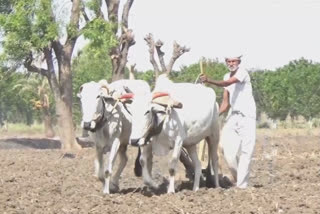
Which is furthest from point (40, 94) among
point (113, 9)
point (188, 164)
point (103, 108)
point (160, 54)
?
point (103, 108)

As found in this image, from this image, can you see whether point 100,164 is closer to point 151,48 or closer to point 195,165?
point 195,165

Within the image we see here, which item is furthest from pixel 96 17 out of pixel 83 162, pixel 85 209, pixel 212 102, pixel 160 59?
pixel 85 209

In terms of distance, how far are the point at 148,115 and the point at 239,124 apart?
4.64ft

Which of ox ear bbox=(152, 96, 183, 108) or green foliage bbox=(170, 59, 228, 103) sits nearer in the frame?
ox ear bbox=(152, 96, 183, 108)

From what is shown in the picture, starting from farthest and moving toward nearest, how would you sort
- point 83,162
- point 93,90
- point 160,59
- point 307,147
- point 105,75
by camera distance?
point 105,75
point 307,147
point 160,59
point 83,162
point 93,90

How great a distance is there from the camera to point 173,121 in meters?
10.5

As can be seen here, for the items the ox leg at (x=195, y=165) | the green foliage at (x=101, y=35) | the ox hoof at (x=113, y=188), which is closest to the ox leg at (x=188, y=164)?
the ox leg at (x=195, y=165)

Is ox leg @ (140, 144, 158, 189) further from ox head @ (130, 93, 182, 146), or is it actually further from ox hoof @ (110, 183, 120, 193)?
ox hoof @ (110, 183, 120, 193)

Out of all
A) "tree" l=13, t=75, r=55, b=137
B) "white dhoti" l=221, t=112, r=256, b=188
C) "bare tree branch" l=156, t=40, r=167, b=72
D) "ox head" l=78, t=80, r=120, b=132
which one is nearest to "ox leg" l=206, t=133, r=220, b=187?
"white dhoti" l=221, t=112, r=256, b=188

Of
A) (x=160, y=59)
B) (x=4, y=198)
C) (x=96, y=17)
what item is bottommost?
(x=4, y=198)

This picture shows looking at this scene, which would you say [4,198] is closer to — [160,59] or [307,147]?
[160,59]

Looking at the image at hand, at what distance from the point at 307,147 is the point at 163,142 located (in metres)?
15.8

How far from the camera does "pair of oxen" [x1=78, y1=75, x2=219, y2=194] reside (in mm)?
10250

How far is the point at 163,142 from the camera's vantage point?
10539 millimetres
